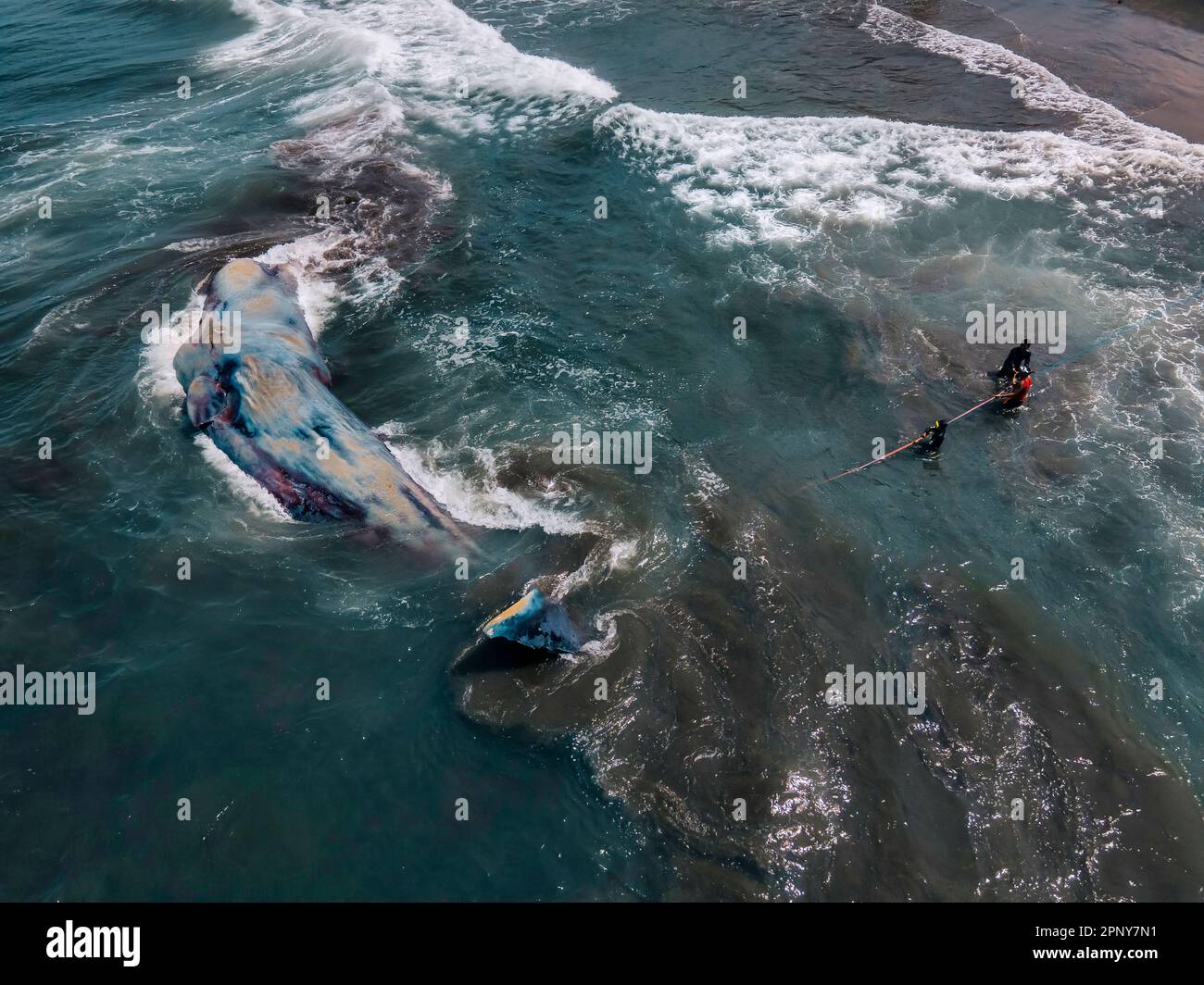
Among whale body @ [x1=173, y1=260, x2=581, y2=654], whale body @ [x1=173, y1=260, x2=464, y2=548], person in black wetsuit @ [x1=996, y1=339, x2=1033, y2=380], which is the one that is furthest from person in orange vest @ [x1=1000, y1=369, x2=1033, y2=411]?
whale body @ [x1=173, y1=260, x2=464, y2=548]

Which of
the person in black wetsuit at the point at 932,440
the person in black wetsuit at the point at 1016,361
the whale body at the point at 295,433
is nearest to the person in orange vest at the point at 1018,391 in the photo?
the person in black wetsuit at the point at 1016,361

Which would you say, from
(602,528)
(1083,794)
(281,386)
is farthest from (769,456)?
(281,386)

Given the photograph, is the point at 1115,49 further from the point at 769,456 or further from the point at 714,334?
the point at 769,456

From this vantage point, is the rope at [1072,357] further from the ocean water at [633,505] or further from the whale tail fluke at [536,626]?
the whale tail fluke at [536,626]

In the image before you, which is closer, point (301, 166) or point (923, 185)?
point (923, 185)

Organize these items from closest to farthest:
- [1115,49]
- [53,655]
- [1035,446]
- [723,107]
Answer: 1. [53,655]
2. [1035,446]
3. [723,107]
4. [1115,49]

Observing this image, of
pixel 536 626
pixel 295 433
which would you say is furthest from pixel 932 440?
pixel 295 433
